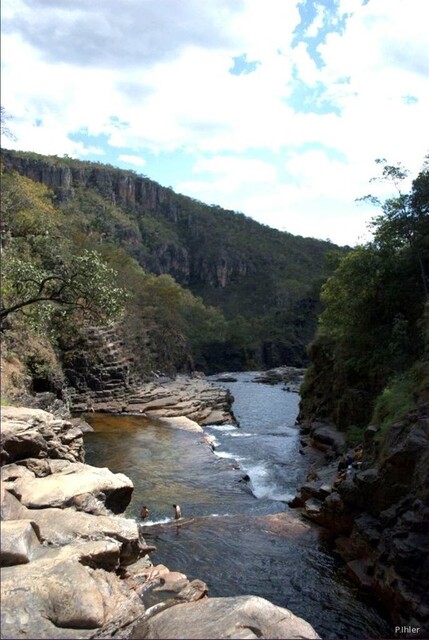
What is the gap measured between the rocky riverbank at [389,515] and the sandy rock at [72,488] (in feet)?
23.6

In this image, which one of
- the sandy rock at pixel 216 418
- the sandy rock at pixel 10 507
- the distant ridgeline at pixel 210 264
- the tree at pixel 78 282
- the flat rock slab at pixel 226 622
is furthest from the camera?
the distant ridgeline at pixel 210 264

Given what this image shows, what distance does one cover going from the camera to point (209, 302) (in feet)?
588

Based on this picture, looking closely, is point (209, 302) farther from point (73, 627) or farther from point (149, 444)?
point (73, 627)

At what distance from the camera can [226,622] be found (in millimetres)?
8297

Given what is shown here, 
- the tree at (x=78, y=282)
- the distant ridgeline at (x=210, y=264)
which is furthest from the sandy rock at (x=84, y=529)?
the distant ridgeline at (x=210, y=264)

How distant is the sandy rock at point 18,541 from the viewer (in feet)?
30.7

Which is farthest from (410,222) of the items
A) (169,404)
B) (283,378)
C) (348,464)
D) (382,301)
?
(283,378)

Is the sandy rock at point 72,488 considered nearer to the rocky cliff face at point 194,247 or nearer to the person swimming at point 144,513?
the person swimming at point 144,513

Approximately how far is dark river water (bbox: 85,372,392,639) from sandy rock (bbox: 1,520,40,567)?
5.56m

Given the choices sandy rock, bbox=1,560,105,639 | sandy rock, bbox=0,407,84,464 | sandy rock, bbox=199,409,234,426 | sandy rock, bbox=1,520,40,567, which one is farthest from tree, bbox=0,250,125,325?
sandy rock, bbox=199,409,234,426

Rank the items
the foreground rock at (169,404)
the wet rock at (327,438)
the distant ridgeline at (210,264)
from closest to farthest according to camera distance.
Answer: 1. the wet rock at (327,438)
2. the foreground rock at (169,404)
3. the distant ridgeline at (210,264)

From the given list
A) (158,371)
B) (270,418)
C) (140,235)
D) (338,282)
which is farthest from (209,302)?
(338,282)

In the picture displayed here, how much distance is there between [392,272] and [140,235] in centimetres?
15289

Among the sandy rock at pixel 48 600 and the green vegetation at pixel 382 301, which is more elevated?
the green vegetation at pixel 382 301
